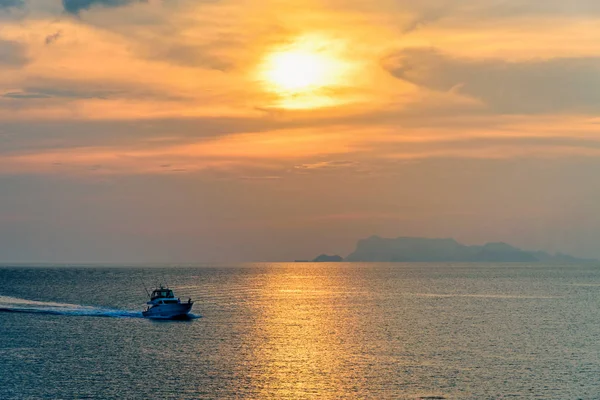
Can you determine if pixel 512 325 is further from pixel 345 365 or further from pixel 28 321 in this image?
pixel 28 321

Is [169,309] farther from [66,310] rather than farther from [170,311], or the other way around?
[66,310]

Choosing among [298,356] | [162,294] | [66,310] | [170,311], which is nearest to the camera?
[298,356]

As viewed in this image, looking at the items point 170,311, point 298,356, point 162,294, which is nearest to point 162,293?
point 162,294

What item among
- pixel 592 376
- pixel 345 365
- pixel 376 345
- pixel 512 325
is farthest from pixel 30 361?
pixel 512 325

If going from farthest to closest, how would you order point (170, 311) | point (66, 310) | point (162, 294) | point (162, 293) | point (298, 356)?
point (66, 310)
point (162, 293)
point (162, 294)
point (170, 311)
point (298, 356)

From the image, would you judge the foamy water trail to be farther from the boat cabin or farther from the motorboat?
the motorboat

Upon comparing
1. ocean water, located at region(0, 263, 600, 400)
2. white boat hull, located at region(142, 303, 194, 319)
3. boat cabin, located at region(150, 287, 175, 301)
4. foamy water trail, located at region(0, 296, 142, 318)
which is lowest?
ocean water, located at region(0, 263, 600, 400)

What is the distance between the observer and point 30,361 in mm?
100375

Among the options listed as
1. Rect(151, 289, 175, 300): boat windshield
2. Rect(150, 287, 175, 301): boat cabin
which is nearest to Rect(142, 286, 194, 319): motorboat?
Rect(150, 287, 175, 301): boat cabin

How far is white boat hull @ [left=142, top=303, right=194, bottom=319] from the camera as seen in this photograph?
510 feet

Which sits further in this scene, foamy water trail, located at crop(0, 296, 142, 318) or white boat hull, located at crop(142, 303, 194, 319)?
foamy water trail, located at crop(0, 296, 142, 318)

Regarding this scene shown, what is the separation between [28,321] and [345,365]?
262 feet

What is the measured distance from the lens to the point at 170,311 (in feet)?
510

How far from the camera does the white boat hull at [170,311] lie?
156 m
